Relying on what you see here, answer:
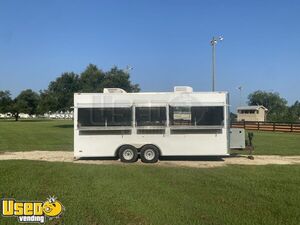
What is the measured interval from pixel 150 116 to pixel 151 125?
342 millimetres

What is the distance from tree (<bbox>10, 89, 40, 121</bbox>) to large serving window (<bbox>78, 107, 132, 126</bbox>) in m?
83.2

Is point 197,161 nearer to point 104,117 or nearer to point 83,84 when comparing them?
point 104,117

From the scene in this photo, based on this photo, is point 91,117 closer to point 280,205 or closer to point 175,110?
point 175,110

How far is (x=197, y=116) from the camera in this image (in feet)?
47.1

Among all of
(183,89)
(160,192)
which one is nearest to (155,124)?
(183,89)

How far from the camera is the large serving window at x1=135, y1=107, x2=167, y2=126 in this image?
47.0 feet

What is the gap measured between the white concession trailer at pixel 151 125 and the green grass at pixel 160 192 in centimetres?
212

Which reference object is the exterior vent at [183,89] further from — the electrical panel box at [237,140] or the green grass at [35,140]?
the green grass at [35,140]

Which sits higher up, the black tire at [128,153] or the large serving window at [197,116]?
the large serving window at [197,116]

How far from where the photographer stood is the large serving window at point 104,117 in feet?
47.0

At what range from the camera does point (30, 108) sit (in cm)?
9556

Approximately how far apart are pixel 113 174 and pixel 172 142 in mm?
4064

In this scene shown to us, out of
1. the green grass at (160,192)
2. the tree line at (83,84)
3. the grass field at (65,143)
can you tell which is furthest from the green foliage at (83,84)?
the green grass at (160,192)

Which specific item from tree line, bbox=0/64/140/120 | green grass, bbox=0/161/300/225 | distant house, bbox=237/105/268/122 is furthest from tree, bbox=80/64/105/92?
distant house, bbox=237/105/268/122
